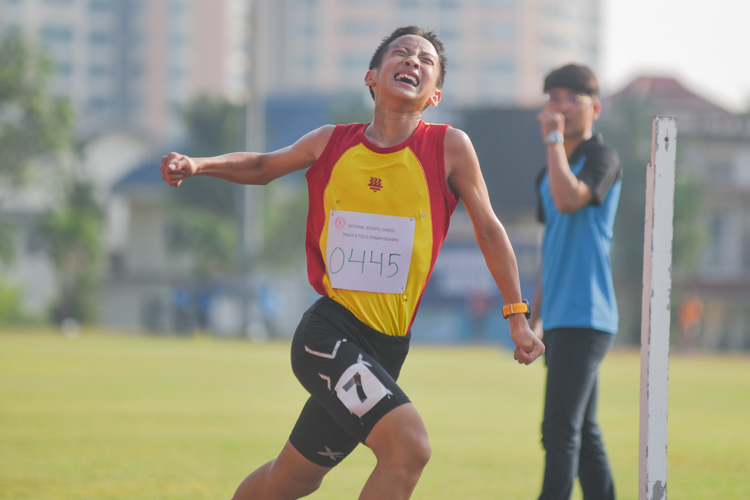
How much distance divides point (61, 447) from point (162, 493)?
2.47m

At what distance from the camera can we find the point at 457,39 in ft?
405

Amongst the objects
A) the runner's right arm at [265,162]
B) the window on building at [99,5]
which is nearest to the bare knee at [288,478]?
the runner's right arm at [265,162]

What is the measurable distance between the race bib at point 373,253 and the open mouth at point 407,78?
54 cm

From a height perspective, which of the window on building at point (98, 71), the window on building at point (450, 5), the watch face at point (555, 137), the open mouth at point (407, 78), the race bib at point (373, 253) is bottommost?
the race bib at point (373, 253)

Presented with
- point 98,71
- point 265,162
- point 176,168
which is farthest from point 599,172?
point 98,71

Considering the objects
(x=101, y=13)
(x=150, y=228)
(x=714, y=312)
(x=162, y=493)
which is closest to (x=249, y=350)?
(x=162, y=493)

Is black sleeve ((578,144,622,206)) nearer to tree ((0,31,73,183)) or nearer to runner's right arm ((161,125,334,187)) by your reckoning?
runner's right arm ((161,125,334,187))

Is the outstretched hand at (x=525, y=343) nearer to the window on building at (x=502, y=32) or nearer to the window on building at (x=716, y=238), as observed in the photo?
the window on building at (x=716, y=238)

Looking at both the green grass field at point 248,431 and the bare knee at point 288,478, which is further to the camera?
the green grass field at point 248,431

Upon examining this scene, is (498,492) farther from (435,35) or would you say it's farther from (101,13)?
(101,13)

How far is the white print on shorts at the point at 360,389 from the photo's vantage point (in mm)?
3703

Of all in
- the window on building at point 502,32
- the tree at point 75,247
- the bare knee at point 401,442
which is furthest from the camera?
the window on building at point 502,32

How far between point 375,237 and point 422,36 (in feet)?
2.89

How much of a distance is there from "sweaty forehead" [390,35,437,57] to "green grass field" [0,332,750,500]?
327 centimetres
